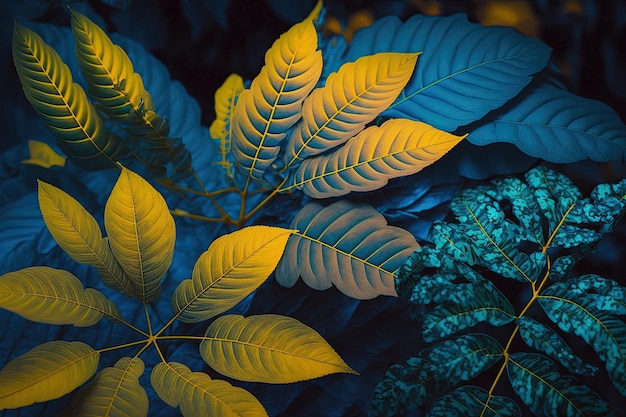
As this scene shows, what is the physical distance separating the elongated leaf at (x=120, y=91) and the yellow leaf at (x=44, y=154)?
13 centimetres

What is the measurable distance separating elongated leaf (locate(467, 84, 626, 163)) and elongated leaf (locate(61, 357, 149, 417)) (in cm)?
42

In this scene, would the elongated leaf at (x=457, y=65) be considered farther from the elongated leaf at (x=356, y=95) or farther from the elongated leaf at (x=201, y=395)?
the elongated leaf at (x=201, y=395)

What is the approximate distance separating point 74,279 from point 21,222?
174mm

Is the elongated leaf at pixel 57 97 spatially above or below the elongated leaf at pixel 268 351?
above

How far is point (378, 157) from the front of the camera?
585mm

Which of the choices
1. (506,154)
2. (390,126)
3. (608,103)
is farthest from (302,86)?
(608,103)

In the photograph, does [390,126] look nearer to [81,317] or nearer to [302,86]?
[302,86]

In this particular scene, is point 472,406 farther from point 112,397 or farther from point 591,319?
point 112,397

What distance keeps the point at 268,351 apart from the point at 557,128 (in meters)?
0.38

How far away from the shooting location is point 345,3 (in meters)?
0.73

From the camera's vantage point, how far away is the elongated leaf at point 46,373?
48 cm

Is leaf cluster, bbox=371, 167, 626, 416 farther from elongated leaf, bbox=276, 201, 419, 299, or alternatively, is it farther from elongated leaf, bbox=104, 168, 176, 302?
elongated leaf, bbox=104, 168, 176, 302

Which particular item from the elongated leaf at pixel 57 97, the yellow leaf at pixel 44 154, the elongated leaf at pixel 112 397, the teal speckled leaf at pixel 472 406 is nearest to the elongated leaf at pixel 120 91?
the elongated leaf at pixel 57 97

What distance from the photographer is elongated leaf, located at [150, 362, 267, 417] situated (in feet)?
1.64
